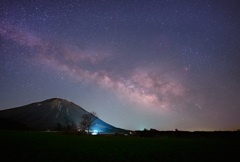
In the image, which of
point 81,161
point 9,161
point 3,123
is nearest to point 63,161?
point 81,161

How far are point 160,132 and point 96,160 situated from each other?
60.8m

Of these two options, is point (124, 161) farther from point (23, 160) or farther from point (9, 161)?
point (9, 161)

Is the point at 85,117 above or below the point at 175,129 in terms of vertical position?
above

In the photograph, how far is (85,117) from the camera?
103000 millimetres

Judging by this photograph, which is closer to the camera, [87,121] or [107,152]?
[107,152]

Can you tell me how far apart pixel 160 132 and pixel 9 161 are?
6399 centimetres

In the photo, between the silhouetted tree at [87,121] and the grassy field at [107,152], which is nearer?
the grassy field at [107,152]

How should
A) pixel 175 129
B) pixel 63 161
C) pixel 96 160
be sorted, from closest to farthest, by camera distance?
pixel 63 161 < pixel 96 160 < pixel 175 129

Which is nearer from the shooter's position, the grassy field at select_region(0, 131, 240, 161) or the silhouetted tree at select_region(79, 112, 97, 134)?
the grassy field at select_region(0, 131, 240, 161)

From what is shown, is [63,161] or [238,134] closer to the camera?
[63,161]

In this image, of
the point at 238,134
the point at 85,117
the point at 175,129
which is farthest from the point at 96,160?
the point at 85,117

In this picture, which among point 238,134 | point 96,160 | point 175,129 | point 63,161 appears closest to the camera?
point 63,161

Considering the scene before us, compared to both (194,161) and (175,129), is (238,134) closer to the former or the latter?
(175,129)

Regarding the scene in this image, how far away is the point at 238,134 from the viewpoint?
5541 centimetres
